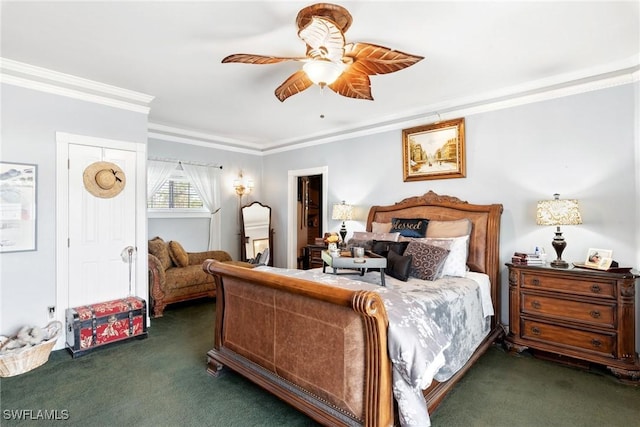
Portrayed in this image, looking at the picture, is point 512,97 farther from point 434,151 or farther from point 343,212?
point 343,212

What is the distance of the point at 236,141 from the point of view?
579 centimetres

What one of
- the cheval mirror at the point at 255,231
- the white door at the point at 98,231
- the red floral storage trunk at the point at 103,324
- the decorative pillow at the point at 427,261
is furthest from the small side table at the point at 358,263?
the cheval mirror at the point at 255,231

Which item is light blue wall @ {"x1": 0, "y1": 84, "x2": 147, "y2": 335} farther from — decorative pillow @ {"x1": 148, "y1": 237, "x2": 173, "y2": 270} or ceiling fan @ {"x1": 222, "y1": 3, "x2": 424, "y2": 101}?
ceiling fan @ {"x1": 222, "y1": 3, "x2": 424, "y2": 101}

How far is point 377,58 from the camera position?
2.14 metres

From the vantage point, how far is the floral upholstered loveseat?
4141 mm

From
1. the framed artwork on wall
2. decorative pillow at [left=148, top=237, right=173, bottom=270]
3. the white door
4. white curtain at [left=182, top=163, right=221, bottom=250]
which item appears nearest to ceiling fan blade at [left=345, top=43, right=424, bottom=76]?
the white door

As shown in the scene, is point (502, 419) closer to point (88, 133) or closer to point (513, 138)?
point (513, 138)

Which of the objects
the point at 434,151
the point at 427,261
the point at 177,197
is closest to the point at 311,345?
the point at 427,261

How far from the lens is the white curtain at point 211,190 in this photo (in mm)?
5355

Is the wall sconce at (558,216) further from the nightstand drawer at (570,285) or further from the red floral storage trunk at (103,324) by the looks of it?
the red floral storage trunk at (103,324)

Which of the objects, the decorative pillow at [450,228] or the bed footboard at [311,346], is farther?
the decorative pillow at [450,228]

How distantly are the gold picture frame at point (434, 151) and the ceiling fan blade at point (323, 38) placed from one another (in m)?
2.28

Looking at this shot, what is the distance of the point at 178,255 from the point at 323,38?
395cm

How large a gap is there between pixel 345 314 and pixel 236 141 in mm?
4737
